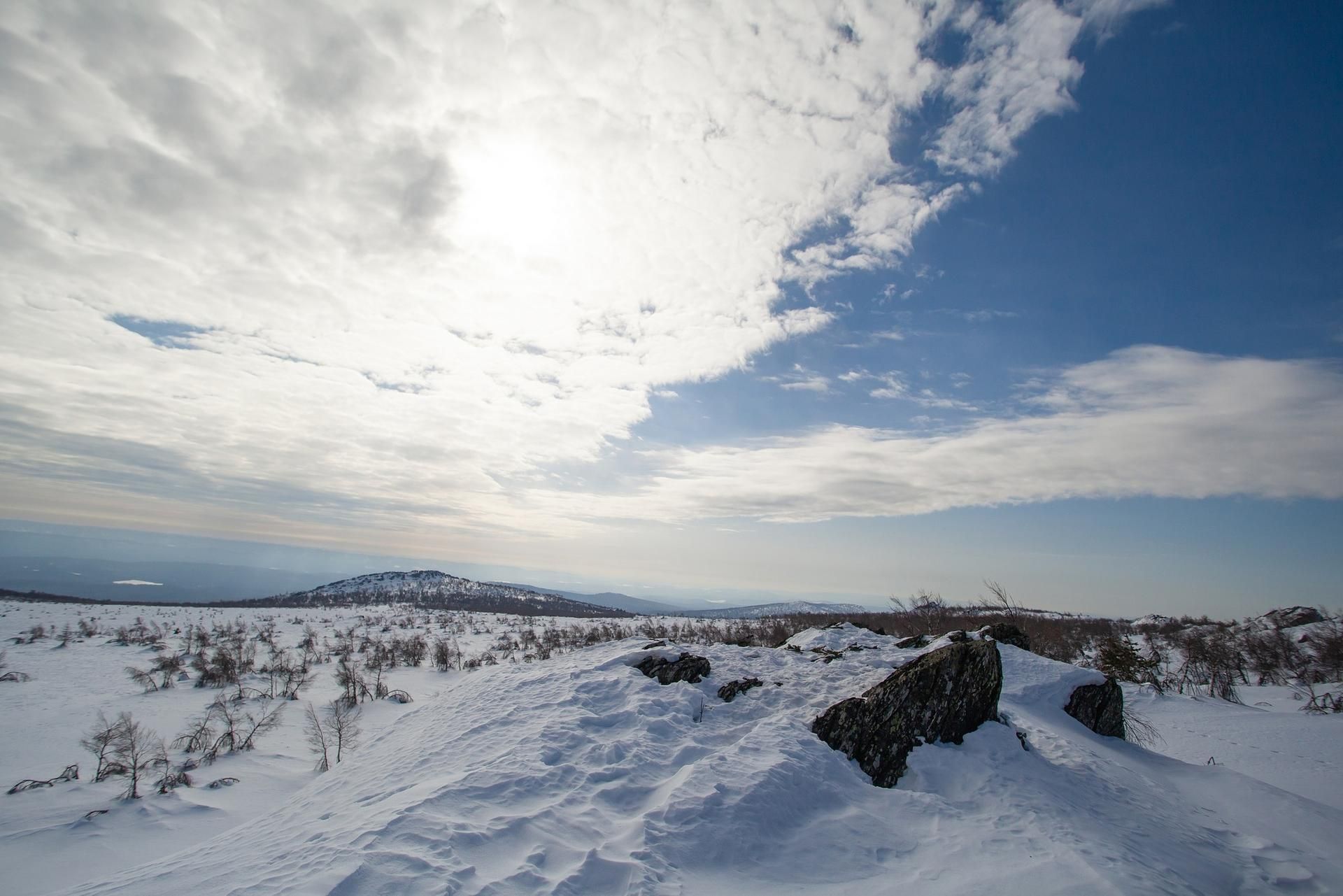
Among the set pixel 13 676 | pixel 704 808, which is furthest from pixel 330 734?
pixel 13 676

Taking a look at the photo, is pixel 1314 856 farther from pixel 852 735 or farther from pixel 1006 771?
pixel 852 735

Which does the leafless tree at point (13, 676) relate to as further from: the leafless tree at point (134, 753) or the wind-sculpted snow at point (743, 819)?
the wind-sculpted snow at point (743, 819)

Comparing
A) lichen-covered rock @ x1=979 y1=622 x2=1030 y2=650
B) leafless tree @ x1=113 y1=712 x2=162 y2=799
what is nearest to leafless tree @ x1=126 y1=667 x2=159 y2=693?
leafless tree @ x1=113 y1=712 x2=162 y2=799

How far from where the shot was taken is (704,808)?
24.2ft

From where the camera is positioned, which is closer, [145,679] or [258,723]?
[258,723]

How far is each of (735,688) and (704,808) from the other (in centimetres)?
602

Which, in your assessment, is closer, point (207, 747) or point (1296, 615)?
point (207, 747)

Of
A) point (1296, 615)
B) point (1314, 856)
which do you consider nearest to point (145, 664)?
point (1314, 856)

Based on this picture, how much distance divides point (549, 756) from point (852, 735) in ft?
18.6

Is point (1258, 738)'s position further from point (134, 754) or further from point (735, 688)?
point (134, 754)

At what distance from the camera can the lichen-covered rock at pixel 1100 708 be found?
12469 millimetres

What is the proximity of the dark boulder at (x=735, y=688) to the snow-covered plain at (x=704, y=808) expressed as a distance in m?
0.27

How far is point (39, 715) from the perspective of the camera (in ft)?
67.6

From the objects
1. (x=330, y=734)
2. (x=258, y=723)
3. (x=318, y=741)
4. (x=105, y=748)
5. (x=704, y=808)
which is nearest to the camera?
(x=704, y=808)
